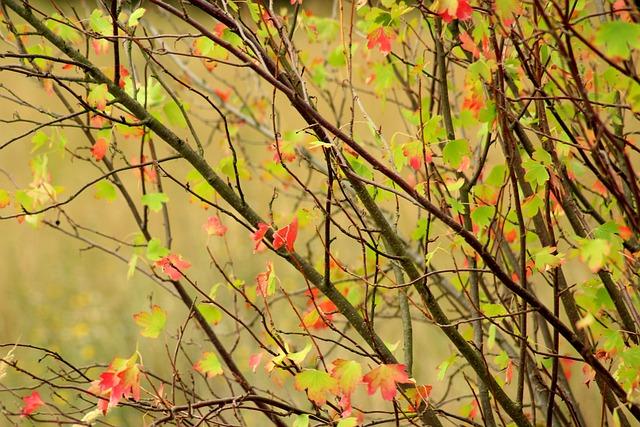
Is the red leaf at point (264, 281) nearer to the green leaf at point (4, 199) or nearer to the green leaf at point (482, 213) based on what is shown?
the green leaf at point (482, 213)

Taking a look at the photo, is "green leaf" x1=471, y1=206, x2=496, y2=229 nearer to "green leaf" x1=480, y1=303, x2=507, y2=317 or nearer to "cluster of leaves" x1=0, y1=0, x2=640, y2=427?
"cluster of leaves" x1=0, y1=0, x2=640, y2=427

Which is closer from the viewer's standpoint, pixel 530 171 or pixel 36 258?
pixel 530 171

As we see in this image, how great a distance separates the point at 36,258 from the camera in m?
5.26

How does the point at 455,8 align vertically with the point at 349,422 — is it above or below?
above

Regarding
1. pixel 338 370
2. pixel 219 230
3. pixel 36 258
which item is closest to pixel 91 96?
pixel 219 230

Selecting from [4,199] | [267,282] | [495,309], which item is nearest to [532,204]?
[495,309]

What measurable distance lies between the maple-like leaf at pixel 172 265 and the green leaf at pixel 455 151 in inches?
28.1

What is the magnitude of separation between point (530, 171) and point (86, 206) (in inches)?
186

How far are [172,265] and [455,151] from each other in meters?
0.75

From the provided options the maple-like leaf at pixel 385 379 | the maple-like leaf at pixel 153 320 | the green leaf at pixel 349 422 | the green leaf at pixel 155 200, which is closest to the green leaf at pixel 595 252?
the maple-like leaf at pixel 385 379

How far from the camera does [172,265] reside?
1970mm

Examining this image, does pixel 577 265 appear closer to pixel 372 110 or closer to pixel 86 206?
pixel 372 110

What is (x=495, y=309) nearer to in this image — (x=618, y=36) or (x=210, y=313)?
(x=210, y=313)

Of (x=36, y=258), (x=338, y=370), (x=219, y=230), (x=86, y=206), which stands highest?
(x=86, y=206)
